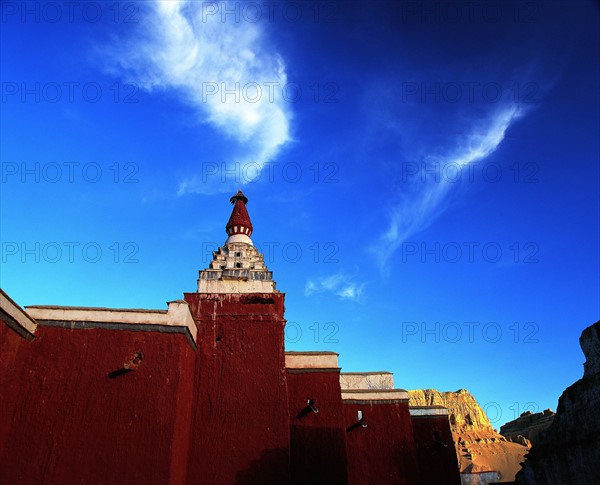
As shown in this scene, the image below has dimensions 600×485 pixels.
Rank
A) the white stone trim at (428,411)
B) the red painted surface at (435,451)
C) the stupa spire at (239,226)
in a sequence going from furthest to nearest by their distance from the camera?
1. the stupa spire at (239,226)
2. the white stone trim at (428,411)
3. the red painted surface at (435,451)

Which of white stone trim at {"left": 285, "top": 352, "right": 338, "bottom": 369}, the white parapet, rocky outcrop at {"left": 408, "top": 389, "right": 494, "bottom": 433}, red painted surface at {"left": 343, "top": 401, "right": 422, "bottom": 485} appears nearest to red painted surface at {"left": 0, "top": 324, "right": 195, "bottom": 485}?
white stone trim at {"left": 285, "top": 352, "right": 338, "bottom": 369}

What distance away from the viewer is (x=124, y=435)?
12.3 meters

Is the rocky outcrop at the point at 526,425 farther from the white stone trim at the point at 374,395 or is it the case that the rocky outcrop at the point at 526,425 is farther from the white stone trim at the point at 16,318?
the white stone trim at the point at 16,318

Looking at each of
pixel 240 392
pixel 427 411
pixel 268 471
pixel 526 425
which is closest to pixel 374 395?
pixel 427 411

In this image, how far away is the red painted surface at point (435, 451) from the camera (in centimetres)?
2002

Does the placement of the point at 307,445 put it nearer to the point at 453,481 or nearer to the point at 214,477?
the point at 214,477

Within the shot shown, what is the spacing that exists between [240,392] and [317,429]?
140 inches

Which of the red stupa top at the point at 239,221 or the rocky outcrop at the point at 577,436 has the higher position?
the red stupa top at the point at 239,221

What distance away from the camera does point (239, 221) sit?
76.2 feet

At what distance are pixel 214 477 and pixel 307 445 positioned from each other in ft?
12.6

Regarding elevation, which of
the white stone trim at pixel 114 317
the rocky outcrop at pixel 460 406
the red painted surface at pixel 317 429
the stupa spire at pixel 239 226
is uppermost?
the rocky outcrop at pixel 460 406

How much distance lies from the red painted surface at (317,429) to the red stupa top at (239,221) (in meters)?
8.68

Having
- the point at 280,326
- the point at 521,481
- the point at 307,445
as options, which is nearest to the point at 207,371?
the point at 280,326

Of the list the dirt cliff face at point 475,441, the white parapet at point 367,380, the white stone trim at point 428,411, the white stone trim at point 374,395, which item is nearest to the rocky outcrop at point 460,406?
the dirt cliff face at point 475,441
